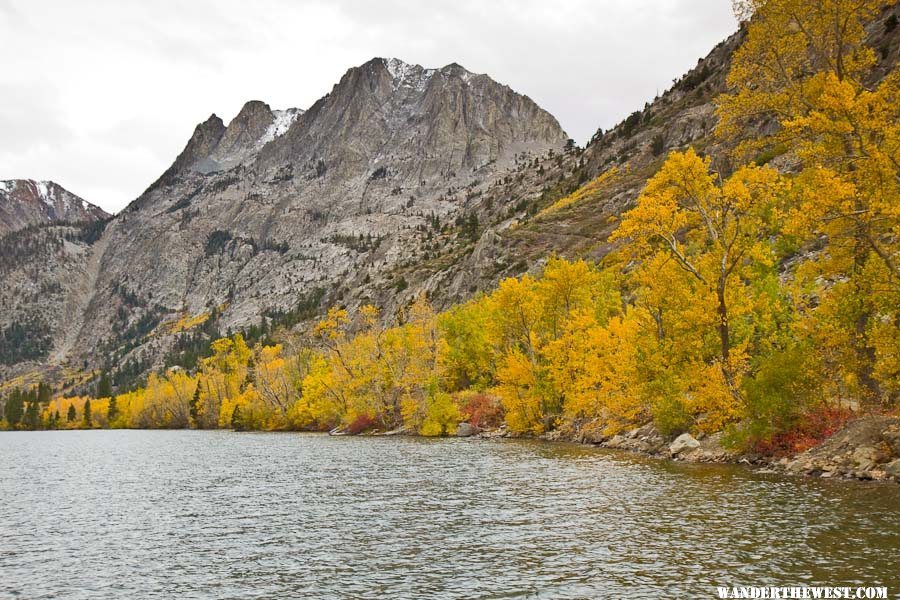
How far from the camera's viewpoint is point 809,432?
33.6 metres

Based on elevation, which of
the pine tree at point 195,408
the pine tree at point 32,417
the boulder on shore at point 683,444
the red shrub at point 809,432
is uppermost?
the red shrub at point 809,432

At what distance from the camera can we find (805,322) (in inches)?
1305

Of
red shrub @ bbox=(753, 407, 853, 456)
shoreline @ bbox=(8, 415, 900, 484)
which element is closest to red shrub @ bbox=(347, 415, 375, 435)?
shoreline @ bbox=(8, 415, 900, 484)

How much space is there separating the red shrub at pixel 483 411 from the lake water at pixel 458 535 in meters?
35.9

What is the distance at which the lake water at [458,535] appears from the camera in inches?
640

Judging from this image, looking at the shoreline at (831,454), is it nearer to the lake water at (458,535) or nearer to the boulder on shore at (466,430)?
the lake water at (458,535)

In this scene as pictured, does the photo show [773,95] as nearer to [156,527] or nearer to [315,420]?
[156,527]

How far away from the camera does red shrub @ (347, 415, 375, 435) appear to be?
89.4 m

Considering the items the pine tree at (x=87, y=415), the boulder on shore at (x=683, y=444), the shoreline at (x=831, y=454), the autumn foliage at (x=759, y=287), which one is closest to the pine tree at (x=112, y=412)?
the pine tree at (x=87, y=415)

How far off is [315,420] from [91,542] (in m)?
91.0

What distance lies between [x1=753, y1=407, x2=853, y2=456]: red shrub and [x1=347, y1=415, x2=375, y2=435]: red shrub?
6304cm

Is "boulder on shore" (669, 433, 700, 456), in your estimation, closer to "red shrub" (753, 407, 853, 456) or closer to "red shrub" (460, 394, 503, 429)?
Result: "red shrub" (753, 407, 853, 456)

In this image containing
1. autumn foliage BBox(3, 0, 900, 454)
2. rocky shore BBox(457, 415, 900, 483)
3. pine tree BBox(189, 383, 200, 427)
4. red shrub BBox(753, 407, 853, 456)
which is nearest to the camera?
autumn foliage BBox(3, 0, 900, 454)

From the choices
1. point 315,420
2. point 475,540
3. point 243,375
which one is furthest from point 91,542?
point 243,375
